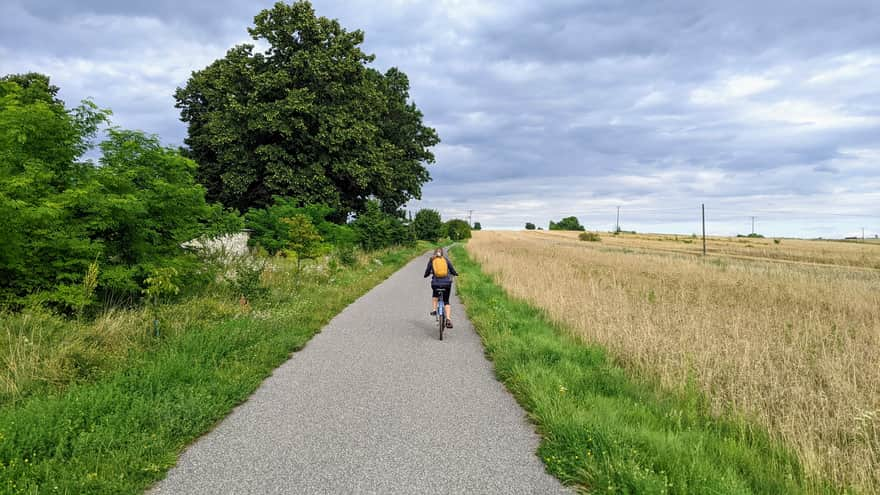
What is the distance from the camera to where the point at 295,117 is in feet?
72.6

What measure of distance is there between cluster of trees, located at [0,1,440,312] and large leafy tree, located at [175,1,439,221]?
82mm

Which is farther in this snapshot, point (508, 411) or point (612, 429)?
point (508, 411)

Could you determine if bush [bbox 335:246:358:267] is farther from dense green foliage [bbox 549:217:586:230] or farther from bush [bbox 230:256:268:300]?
dense green foliage [bbox 549:217:586:230]

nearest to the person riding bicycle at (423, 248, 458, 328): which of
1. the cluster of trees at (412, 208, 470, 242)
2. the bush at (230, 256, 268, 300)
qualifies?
the bush at (230, 256, 268, 300)

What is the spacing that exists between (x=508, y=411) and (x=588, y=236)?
80.1m

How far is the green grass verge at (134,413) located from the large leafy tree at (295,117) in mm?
15261

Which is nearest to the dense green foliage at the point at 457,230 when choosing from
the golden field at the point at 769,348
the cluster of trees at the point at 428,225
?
the cluster of trees at the point at 428,225

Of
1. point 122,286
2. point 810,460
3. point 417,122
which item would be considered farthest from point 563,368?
point 417,122

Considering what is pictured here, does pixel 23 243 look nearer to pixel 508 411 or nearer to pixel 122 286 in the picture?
pixel 122 286

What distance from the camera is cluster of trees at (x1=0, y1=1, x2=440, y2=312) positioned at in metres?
6.71

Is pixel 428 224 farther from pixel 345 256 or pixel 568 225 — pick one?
pixel 568 225

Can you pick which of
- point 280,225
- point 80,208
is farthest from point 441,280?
point 280,225

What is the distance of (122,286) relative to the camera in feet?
24.6

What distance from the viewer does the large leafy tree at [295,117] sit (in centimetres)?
2216
